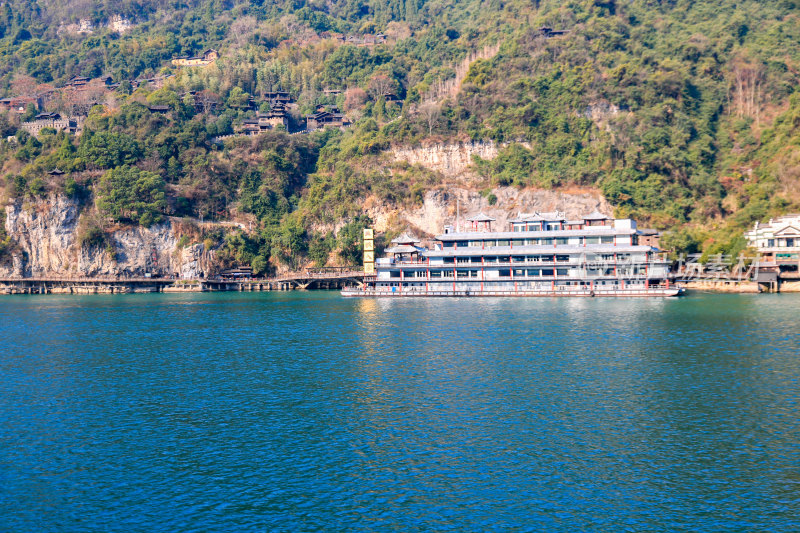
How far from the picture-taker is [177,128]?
414 feet

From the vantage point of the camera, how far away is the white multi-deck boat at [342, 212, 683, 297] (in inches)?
3029

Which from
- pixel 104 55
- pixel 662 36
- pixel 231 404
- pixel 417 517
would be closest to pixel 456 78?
pixel 662 36

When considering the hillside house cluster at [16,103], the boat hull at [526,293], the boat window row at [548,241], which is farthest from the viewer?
the hillside house cluster at [16,103]

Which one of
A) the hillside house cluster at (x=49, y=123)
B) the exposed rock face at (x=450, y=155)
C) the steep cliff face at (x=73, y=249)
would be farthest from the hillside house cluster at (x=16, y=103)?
the exposed rock face at (x=450, y=155)

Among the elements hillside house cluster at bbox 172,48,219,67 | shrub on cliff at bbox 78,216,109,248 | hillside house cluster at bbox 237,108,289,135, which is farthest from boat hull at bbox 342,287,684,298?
hillside house cluster at bbox 172,48,219,67

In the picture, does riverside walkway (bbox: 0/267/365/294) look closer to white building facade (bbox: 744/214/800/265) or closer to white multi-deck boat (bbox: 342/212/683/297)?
white multi-deck boat (bbox: 342/212/683/297)

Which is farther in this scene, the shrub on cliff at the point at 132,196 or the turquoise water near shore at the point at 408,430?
the shrub on cliff at the point at 132,196

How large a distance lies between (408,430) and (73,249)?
10264cm

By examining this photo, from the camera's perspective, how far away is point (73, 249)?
11000 cm

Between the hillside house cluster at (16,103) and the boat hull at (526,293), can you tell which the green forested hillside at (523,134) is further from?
the boat hull at (526,293)

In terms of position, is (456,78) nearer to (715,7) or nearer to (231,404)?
(715,7)

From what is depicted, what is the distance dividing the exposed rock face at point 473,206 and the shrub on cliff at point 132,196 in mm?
38214

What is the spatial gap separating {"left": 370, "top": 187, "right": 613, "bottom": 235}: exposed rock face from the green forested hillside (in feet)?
9.32

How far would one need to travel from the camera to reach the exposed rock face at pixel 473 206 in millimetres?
103625
